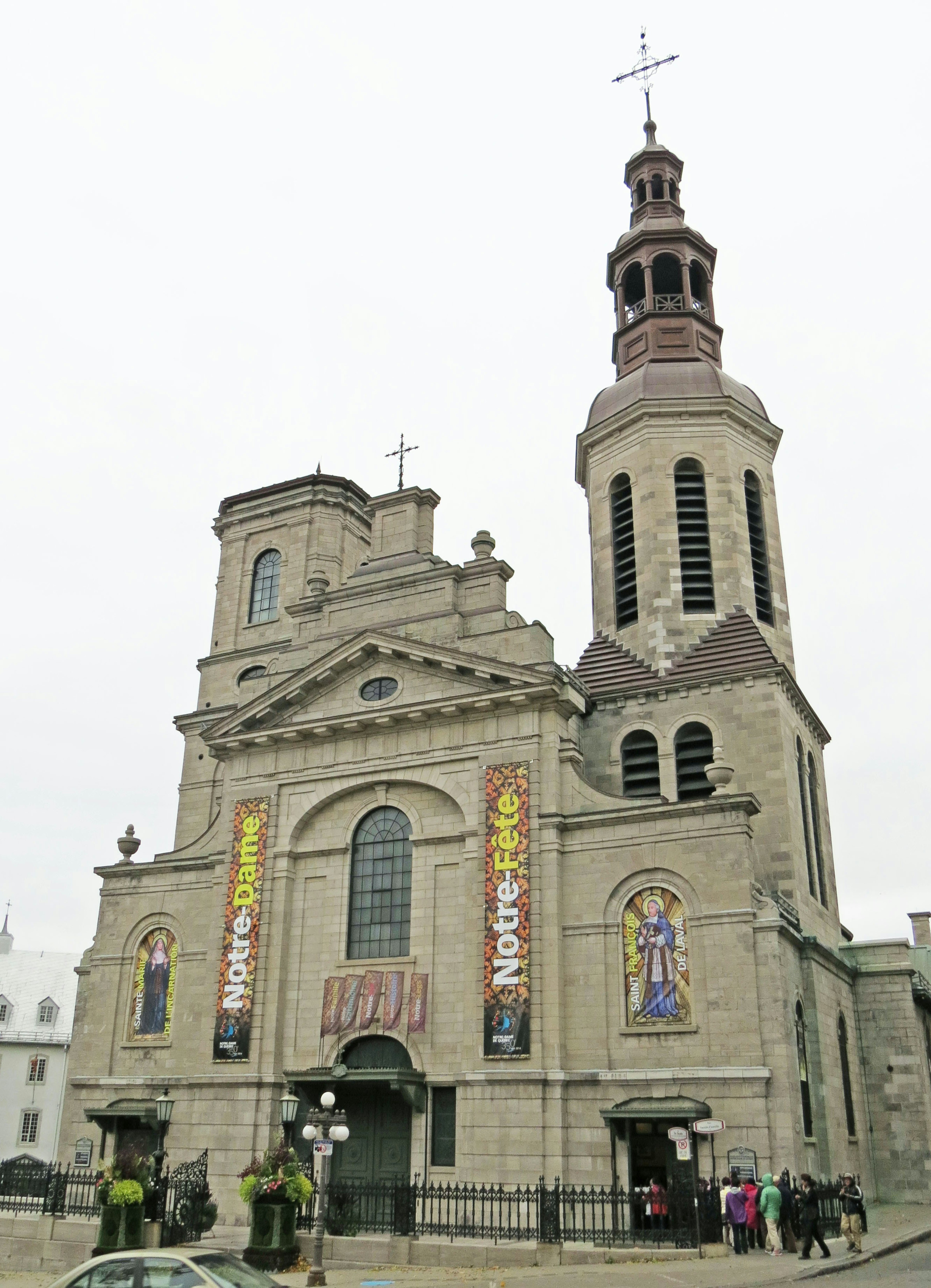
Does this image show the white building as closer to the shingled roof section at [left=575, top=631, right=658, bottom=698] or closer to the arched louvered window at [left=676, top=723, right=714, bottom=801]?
the shingled roof section at [left=575, top=631, right=658, bottom=698]

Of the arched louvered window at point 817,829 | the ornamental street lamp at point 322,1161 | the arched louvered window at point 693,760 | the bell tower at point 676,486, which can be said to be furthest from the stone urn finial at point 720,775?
the ornamental street lamp at point 322,1161

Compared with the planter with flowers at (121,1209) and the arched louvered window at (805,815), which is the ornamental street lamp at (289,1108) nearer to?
the planter with flowers at (121,1209)

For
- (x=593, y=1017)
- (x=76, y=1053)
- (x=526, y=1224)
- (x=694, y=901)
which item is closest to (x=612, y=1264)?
(x=526, y=1224)

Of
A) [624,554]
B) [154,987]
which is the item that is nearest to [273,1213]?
[154,987]

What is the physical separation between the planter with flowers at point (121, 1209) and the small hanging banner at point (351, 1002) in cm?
777

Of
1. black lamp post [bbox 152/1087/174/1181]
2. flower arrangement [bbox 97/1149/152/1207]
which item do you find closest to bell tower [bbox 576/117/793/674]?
black lamp post [bbox 152/1087/174/1181]

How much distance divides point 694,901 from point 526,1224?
759 cm

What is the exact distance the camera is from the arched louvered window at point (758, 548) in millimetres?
36250

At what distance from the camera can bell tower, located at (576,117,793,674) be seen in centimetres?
3531

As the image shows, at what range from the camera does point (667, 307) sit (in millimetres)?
42188

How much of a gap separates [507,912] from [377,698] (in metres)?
7.25

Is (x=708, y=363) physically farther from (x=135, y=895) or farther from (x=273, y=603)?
(x=135, y=895)

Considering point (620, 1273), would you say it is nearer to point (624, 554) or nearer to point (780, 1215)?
point (780, 1215)

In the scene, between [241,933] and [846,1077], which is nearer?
[846,1077]
